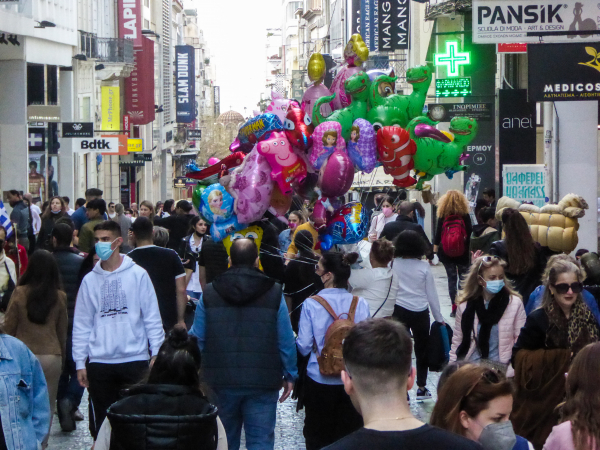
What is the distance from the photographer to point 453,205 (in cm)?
1234

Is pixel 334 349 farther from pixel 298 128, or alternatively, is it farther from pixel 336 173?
pixel 298 128

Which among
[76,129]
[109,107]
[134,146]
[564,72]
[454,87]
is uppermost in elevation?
Result: [109,107]

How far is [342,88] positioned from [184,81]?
60.9 m

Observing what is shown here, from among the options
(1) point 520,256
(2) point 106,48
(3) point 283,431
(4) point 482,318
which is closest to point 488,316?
(4) point 482,318

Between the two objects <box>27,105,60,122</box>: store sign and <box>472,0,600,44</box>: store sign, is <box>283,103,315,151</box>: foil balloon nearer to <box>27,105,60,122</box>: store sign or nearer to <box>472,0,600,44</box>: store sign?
<box>472,0,600,44</box>: store sign

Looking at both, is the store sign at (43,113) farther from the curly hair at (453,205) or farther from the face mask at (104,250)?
the face mask at (104,250)

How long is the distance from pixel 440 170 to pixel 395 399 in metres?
7.29

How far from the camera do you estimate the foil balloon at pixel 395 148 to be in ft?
32.0

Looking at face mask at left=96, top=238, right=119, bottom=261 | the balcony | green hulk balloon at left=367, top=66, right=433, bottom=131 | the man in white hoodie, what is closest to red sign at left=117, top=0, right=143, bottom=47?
the balcony

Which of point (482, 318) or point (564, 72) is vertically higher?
point (564, 72)

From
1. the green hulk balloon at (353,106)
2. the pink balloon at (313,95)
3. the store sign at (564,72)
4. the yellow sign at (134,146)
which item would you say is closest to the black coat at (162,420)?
the green hulk balloon at (353,106)

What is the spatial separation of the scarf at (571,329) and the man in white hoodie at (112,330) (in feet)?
8.26

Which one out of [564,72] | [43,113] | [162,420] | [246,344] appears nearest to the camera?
[162,420]

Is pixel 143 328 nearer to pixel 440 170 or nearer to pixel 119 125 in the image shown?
pixel 440 170
